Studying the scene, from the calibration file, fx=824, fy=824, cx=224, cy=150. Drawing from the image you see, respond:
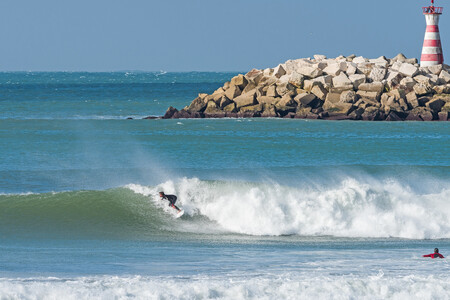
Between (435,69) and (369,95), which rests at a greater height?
(435,69)

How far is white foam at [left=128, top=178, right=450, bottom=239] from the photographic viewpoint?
636 inches

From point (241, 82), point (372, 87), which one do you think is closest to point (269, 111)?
point (241, 82)

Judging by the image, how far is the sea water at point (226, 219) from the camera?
11.4 metres

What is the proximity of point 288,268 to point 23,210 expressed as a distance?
23.4ft

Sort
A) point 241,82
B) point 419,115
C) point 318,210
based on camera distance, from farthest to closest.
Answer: point 241,82, point 419,115, point 318,210

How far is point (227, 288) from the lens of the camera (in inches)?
438

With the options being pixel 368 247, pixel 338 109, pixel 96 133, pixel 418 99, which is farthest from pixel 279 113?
pixel 368 247

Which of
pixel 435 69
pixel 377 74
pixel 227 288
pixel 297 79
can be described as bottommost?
pixel 227 288

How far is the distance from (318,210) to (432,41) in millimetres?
29150

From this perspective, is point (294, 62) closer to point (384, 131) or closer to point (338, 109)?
point (338, 109)

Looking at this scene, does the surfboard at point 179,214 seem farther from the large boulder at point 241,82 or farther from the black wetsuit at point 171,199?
the large boulder at point 241,82

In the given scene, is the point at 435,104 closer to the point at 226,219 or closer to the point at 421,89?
the point at 421,89

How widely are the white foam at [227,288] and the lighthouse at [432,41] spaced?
33389 mm

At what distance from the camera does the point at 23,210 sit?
1734cm
